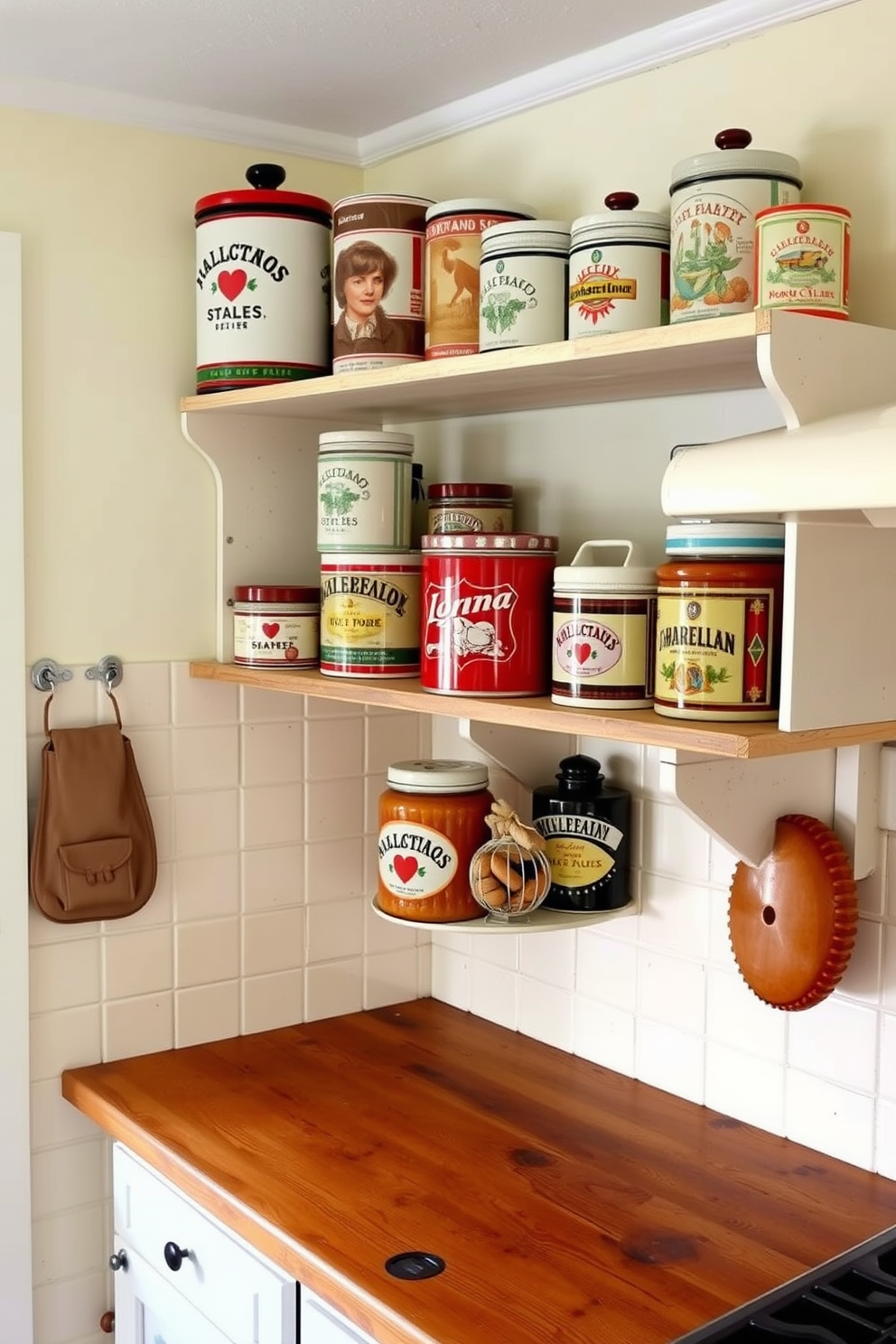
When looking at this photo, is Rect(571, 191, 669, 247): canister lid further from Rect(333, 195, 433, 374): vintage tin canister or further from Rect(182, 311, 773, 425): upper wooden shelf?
Rect(333, 195, 433, 374): vintage tin canister

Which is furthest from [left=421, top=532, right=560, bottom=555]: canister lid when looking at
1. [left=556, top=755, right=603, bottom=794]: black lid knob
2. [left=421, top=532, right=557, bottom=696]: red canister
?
[left=556, top=755, right=603, bottom=794]: black lid knob

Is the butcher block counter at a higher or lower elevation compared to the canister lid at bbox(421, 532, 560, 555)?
lower

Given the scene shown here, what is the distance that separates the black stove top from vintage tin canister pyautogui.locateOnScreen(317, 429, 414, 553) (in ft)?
2.99

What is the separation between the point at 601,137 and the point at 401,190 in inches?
15.5

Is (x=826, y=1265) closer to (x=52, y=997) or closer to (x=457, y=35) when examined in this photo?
(x=52, y=997)

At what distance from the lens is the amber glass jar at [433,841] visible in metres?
1.67

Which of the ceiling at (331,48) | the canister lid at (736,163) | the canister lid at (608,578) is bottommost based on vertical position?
the canister lid at (608,578)

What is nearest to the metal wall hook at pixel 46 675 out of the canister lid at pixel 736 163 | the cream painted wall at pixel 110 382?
the cream painted wall at pixel 110 382

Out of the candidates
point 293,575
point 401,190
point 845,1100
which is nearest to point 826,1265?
point 845,1100

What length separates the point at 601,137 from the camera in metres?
1.64

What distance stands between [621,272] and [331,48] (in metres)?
0.50

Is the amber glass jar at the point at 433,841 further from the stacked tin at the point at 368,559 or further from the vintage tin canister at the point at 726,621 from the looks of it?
the vintage tin canister at the point at 726,621

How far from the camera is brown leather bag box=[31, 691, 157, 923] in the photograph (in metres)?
1.73

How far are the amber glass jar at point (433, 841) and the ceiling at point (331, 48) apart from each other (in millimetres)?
856
